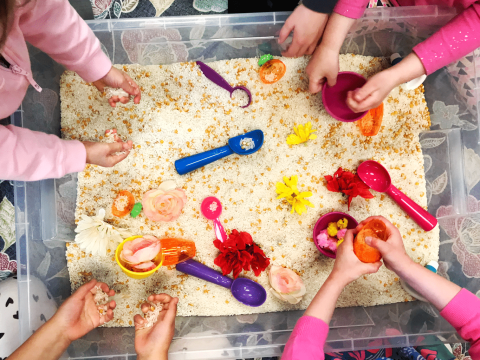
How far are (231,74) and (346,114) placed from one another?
14.4 inches

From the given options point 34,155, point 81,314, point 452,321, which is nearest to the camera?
point 34,155

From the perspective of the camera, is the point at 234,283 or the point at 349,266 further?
the point at 234,283

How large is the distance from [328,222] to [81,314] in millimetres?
742

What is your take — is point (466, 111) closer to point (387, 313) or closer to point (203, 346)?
point (387, 313)

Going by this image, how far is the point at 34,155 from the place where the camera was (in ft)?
2.22

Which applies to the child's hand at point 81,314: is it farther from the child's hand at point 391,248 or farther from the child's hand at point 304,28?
the child's hand at point 304,28

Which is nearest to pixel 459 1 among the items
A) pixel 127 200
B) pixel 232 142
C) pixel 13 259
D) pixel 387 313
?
pixel 232 142

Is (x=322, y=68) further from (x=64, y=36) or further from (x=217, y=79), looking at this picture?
(x=64, y=36)

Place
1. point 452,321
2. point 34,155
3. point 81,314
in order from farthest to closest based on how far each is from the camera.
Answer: point 81,314, point 452,321, point 34,155

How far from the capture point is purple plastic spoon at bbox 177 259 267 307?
94cm

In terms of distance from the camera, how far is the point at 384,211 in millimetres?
987

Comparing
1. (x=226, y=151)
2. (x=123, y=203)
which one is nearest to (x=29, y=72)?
(x=123, y=203)

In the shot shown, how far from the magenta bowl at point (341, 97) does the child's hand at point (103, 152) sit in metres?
0.58

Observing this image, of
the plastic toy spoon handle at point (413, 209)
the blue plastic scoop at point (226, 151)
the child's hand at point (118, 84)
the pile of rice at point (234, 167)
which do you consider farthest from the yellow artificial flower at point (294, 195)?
the child's hand at point (118, 84)
